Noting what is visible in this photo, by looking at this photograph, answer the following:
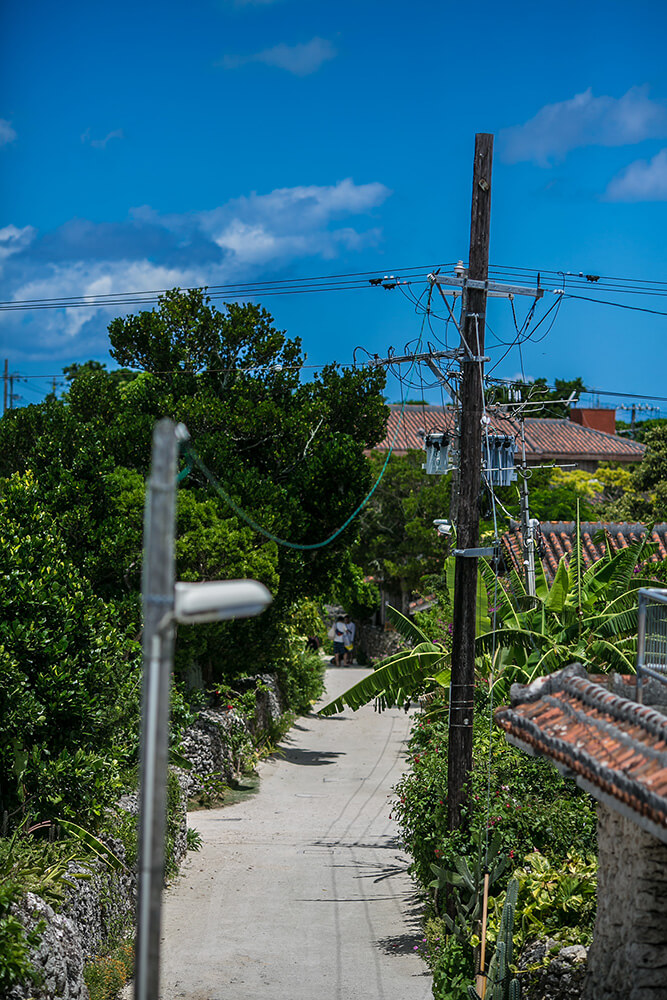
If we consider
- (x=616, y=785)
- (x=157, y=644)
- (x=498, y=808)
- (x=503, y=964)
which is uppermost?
(x=157, y=644)

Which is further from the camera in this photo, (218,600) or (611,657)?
(611,657)

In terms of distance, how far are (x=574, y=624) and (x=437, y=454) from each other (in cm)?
355

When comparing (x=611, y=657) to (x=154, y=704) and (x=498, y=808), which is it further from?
(x=154, y=704)

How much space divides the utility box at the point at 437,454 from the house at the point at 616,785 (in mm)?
8375

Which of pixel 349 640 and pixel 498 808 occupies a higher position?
pixel 498 808

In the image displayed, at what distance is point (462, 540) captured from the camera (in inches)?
471

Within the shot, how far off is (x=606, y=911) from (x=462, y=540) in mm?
4990

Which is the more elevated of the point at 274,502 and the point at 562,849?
the point at 274,502

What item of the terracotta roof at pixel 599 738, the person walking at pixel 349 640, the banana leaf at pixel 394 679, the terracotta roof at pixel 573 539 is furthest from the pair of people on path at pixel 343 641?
the terracotta roof at pixel 599 738

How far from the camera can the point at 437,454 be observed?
54.8 ft

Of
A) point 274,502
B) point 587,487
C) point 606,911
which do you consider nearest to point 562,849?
point 606,911

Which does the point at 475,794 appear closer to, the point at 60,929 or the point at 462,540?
the point at 462,540

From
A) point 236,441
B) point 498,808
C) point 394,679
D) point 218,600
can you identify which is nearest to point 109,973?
point 498,808

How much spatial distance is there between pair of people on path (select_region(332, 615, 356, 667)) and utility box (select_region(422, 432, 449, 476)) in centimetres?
2679
